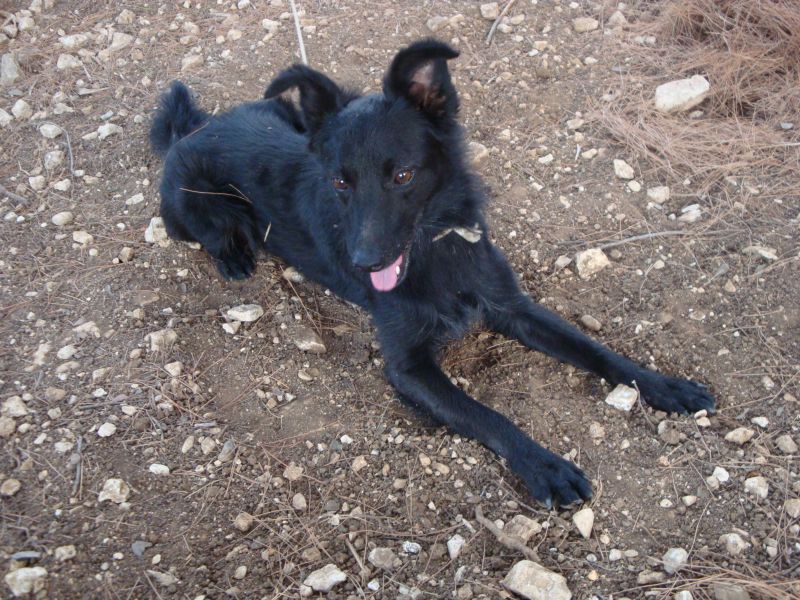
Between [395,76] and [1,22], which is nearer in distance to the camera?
[395,76]

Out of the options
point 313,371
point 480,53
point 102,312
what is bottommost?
point 313,371

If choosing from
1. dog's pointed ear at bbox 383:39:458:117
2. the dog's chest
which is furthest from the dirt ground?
dog's pointed ear at bbox 383:39:458:117

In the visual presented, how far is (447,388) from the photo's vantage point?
3189mm

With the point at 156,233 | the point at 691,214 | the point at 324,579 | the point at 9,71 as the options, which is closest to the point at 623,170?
the point at 691,214

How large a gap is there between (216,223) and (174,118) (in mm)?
789

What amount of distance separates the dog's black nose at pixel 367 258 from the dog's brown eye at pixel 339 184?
1.02 ft

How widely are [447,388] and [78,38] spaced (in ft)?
13.0

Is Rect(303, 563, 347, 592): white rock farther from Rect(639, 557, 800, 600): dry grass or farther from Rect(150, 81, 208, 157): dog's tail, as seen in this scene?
Rect(150, 81, 208, 157): dog's tail

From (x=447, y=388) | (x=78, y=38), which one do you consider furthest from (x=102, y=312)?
(x=78, y=38)

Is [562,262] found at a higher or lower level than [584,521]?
higher

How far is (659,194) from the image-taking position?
4.04m

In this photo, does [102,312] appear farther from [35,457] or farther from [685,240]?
[685,240]

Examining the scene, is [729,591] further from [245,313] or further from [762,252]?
[245,313]

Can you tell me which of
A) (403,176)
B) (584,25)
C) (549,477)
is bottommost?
(549,477)
